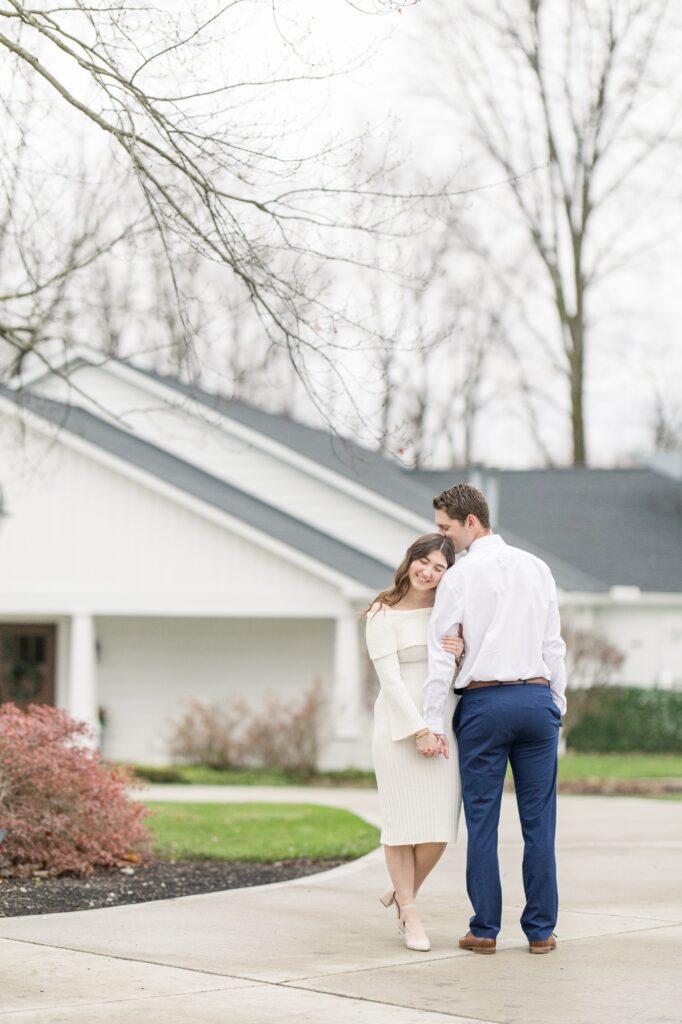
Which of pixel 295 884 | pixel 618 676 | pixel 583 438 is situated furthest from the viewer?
pixel 583 438

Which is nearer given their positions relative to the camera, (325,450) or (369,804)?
(369,804)

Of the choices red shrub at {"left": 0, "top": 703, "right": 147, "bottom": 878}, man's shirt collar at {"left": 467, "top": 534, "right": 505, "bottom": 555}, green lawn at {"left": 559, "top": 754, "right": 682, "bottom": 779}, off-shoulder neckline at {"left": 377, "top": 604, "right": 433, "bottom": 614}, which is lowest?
green lawn at {"left": 559, "top": 754, "right": 682, "bottom": 779}

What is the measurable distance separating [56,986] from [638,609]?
2236 cm

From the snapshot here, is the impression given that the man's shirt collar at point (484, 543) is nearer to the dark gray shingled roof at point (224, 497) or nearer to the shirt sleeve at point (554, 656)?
the shirt sleeve at point (554, 656)

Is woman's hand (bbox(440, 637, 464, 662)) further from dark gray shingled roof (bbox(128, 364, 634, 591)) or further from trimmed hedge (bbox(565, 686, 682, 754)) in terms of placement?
trimmed hedge (bbox(565, 686, 682, 754))

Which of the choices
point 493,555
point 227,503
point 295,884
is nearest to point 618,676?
point 227,503

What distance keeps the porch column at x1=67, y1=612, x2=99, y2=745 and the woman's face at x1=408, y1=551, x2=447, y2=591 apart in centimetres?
1402

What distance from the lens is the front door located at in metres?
22.4

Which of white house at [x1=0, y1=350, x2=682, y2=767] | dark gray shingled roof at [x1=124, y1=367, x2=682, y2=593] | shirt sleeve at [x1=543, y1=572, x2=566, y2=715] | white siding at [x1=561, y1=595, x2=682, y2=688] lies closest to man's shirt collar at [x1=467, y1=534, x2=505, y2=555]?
shirt sleeve at [x1=543, y1=572, x2=566, y2=715]

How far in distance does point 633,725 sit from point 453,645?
18.6 m

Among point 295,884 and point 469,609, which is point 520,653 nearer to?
point 469,609

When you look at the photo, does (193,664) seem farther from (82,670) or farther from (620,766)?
(620,766)

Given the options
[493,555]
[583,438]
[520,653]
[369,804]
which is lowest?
[369,804]

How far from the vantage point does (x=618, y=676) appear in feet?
87.3
